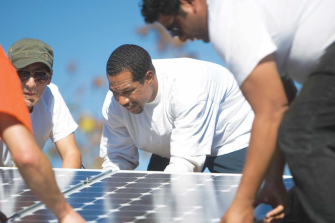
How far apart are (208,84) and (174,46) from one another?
8.16 metres

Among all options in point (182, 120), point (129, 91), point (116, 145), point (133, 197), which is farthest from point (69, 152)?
point (133, 197)

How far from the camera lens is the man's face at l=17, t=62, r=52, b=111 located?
5.11 m

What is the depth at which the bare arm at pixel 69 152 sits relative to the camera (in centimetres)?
533

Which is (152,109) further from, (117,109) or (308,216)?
(308,216)

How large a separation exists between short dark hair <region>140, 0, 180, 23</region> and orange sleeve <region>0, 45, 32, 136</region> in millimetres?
656

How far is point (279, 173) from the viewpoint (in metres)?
2.87

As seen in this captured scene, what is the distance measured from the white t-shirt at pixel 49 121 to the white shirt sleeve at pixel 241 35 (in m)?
3.34

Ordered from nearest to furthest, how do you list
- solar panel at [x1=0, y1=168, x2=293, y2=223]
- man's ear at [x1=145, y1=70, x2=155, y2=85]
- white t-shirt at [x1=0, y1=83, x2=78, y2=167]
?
1. solar panel at [x1=0, y1=168, x2=293, y2=223]
2. man's ear at [x1=145, y1=70, x2=155, y2=85]
3. white t-shirt at [x1=0, y1=83, x2=78, y2=167]

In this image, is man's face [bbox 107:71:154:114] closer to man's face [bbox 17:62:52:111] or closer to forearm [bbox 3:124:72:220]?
man's face [bbox 17:62:52:111]

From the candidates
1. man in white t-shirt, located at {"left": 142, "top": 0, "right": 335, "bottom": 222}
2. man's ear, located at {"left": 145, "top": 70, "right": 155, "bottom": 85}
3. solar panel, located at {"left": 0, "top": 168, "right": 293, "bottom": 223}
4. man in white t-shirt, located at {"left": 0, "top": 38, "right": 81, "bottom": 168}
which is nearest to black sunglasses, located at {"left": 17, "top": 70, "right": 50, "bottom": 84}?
man in white t-shirt, located at {"left": 0, "top": 38, "right": 81, "bottom": 168}

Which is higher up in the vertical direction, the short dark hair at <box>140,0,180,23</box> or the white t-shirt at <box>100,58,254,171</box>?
the short dark hair at <box>140,0,180,23</box>

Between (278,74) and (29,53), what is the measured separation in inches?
128

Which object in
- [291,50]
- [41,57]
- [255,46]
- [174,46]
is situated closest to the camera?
[255,46]

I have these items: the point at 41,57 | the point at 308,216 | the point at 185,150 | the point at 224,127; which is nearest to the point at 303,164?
the point at 308,216
